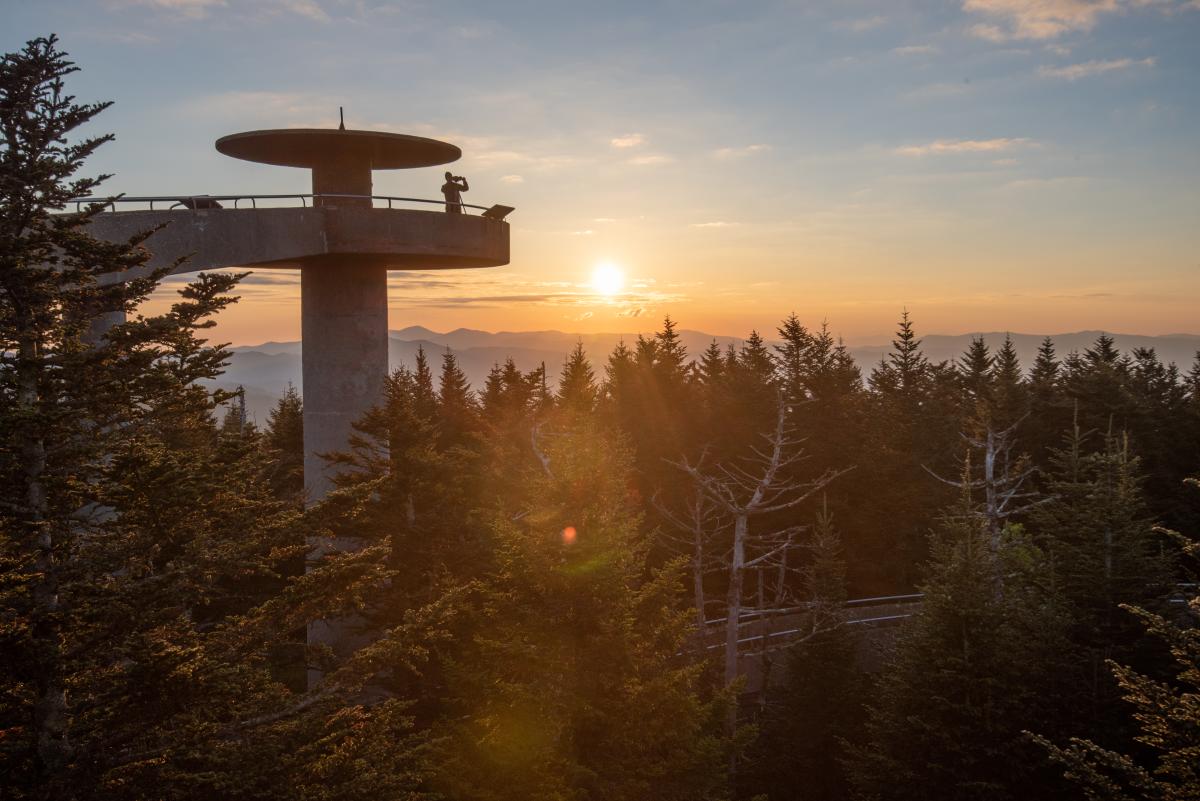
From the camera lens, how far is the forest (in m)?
9.62

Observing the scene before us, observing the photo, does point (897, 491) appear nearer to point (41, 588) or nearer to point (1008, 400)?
point (1008, 400)

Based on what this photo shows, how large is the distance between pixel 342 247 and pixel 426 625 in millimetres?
12269

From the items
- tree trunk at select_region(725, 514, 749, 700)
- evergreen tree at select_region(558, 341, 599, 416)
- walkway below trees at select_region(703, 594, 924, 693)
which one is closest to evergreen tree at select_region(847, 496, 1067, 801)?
tree trunk at select_region(725, 514, 749, 700)

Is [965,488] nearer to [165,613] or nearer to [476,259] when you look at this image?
[476,259]

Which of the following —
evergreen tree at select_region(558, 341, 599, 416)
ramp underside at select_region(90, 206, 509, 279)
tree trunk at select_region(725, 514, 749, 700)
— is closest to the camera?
evergreen tree at select_region(558, 341, 599, 416)

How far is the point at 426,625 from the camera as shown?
40.0ft

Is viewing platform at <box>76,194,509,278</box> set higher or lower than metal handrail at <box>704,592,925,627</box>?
higher

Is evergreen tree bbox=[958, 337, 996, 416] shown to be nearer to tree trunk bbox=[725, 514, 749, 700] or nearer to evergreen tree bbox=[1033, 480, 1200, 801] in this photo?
tree trunk bbox=[725, 514, 749, 700]

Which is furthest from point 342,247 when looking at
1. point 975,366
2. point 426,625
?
point 975,366

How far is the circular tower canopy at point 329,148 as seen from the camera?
2092cm

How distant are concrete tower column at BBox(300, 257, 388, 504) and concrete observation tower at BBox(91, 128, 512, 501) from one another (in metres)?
0.03

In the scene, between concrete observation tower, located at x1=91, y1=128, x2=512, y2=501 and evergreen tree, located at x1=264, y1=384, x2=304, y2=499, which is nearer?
concrete observation tower, located at x1=91, y1=128, x2=512, y2=501

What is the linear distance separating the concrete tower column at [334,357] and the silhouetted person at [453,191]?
2.71 m

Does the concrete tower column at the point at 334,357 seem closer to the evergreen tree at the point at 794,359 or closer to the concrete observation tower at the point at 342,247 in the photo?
the concrete observation tower at the point at 342,247
